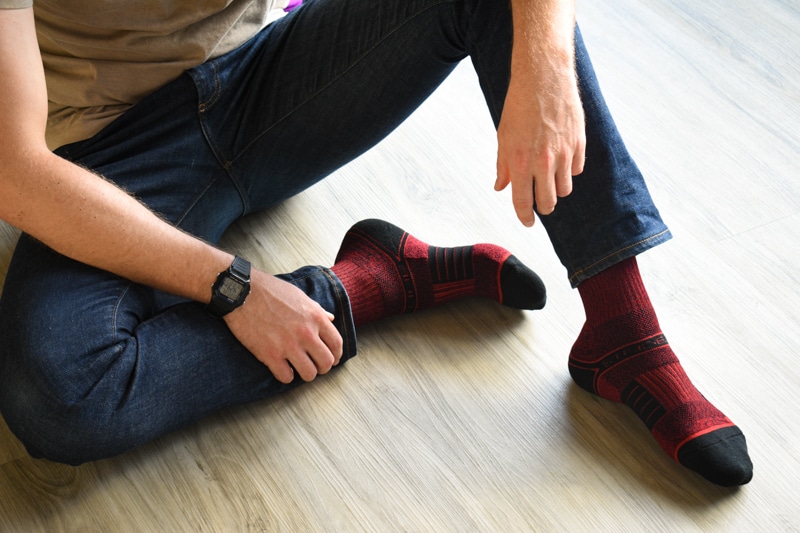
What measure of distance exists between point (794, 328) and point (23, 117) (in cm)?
115

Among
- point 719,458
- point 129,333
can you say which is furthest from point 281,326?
point 719,458

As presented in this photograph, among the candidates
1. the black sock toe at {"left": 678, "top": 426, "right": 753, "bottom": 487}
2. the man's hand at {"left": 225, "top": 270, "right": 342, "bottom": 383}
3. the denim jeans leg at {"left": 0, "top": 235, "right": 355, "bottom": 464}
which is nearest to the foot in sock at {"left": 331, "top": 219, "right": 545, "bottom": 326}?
the man's hand at {"left": 225, "top": 270, "right": 342, "bottom": 383}

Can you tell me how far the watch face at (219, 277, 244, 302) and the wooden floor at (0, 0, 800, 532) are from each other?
181 mm

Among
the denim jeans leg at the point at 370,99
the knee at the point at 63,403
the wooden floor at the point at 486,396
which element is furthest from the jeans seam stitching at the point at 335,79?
the knee at the point at 63,403

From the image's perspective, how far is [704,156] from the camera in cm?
162

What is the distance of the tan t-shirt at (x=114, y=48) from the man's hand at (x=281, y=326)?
314 mm

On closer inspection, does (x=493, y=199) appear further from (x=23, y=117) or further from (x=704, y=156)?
(x=23, y=117)

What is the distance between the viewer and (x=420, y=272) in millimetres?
1278

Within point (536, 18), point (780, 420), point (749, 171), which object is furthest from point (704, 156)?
point (536, 18)

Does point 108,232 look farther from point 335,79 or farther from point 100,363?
point 335,79

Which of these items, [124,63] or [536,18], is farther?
[124,63]

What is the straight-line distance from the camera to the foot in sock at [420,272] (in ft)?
4.15

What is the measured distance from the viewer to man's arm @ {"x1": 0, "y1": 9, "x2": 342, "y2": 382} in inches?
38.1

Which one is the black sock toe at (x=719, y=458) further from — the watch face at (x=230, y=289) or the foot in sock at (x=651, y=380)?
the watch face at (x=230, y=289)
